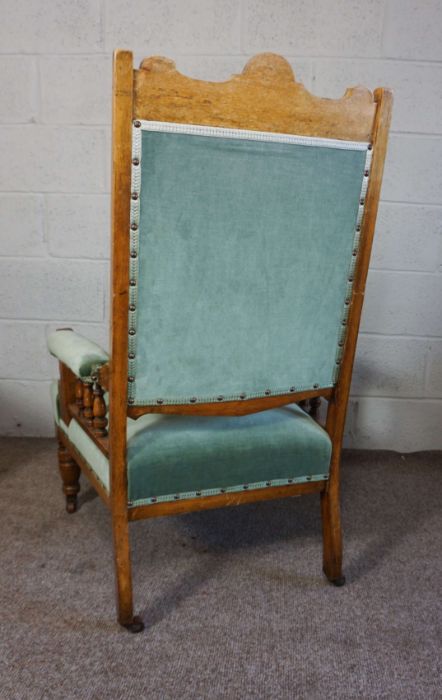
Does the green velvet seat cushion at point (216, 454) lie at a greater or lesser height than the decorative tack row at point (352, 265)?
lesser

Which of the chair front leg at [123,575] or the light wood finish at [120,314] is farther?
the chair front leg at [123,575]

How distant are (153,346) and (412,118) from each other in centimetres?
141

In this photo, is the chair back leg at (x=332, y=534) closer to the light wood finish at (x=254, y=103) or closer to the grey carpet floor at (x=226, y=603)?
the grey carpet floor at (x=226, y=603)

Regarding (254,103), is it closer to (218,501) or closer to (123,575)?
(218,501)

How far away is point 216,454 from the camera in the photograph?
4.16 feet

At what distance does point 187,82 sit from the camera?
3.32 feet

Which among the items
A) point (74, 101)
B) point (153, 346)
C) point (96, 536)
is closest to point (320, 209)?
point (153, 346)

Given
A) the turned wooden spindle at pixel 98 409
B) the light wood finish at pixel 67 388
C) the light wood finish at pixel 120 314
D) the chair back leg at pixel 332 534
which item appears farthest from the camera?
the light wood finish at pixel 67 388

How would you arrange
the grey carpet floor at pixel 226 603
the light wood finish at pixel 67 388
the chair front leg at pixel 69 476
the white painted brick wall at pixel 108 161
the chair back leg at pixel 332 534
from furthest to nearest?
1. the white painted brick wall at pixel 108 161
2. the chair front leg at pixel 69 476
3. the light wood finish at pixel 67 388
4. the chair back leg at pixel 332 534
5. the grey carpet floor at pixel 226 603

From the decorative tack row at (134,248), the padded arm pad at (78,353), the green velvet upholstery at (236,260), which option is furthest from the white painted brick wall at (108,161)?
the decorative tack row at (134,248)

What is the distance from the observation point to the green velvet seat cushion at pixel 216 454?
123 cm

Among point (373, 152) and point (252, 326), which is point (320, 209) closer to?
point (373, 152)

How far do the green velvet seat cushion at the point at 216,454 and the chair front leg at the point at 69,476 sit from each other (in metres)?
0.36

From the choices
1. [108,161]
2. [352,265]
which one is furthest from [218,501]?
[108,161]
